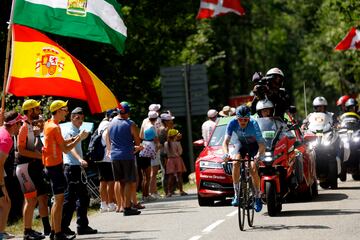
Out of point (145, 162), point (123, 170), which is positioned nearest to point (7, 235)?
point (123, 170)

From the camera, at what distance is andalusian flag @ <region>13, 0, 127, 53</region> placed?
15250mm

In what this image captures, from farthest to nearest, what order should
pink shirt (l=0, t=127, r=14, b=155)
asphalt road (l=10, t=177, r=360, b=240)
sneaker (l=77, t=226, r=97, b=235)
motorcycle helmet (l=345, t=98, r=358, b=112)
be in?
motorcycle helmet (l=345, t=98, r=358, b=112) < sneaker (l=77, t=226, r=97, b=235) < asphalt road (l=10, t=177, r=360, b=240) < pink shirt (l=0, t=127, r=14, b=155)

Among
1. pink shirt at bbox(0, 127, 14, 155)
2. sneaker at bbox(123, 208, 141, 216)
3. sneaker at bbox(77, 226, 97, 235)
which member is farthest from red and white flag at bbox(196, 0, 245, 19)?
pink shirt at bbox(0, 127, 14, 155)

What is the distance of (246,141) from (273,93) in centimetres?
354

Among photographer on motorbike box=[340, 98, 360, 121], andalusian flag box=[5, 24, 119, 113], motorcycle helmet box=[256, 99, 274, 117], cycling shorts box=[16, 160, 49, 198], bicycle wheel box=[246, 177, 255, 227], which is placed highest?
andalusian flag box=[5, 24, 119, 113]

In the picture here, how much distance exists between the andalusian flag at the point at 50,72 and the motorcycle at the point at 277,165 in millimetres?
3090

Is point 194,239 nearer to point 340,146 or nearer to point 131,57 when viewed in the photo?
point 340,146

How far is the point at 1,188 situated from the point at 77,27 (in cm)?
343

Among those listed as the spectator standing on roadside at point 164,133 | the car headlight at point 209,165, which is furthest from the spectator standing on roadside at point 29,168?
the spectator standing on roadside at point 164,133

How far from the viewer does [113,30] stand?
52.9 ft

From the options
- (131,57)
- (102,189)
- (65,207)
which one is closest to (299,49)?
(131,57)

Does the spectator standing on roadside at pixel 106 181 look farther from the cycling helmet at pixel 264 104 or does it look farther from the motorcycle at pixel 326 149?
the motorcycle at pixel 326 149

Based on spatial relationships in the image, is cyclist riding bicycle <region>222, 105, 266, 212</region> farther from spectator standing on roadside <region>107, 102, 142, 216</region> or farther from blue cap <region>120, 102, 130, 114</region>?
blue cap <region>120, 102, 130, 114</region>

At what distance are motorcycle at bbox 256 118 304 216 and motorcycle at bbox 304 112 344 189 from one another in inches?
133
